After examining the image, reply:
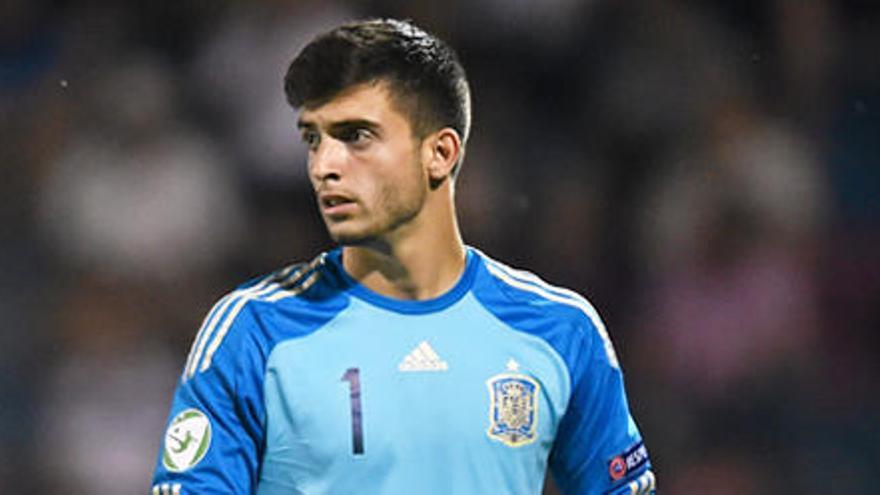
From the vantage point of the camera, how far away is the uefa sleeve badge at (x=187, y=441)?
2.95 m

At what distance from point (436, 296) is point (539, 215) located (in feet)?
8.05

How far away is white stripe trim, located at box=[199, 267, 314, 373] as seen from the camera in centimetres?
298

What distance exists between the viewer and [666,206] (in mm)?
5723

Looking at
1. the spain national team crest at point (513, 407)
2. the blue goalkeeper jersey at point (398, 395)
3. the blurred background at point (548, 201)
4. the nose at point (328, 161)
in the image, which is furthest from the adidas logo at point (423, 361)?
the blurred background at point (548, 201)

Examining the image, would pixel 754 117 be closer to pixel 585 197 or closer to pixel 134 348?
pixel 585 197

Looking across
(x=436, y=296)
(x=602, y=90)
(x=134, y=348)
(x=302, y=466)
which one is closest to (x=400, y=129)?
(x=436, y=296)

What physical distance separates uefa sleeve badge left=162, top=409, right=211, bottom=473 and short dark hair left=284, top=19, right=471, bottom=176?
0.63 metres

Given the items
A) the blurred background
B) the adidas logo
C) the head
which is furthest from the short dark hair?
the blurred background

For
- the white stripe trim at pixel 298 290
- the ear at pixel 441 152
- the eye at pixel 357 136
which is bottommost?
the white stripe trim at pixel 298 290

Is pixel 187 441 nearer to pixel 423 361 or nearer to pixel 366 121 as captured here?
pixel 423 361

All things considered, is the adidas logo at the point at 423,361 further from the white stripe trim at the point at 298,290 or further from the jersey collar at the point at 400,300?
the white stripe trim at the point at 298,290

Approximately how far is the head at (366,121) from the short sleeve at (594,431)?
46cm

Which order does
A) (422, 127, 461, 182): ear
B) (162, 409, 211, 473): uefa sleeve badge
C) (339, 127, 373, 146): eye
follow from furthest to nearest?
(422, 127, 461, 182): ear
(339, 127, 373, 146): eye
(162, 409, 211, 473): uefa sleeve badge

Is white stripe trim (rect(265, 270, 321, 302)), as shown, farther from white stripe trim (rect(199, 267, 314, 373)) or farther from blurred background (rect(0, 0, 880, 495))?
blurred background (rect(0, 0, 880, 495))
